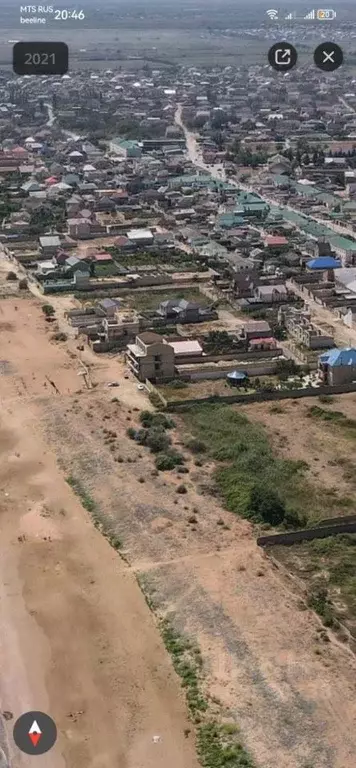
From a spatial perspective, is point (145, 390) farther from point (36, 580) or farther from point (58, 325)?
point (36, 580)

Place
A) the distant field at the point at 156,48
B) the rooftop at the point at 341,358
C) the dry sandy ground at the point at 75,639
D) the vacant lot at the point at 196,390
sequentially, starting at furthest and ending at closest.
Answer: the distant field at the point at 156,48, the rooftop at the point at 341,358, the vacant lot at the point at 196,390, the dry sandy ground at the point at 75,639

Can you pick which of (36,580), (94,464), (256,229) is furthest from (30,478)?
(256,229)

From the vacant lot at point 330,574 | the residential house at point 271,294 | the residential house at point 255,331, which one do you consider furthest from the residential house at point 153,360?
the vacant lot at point 330,574

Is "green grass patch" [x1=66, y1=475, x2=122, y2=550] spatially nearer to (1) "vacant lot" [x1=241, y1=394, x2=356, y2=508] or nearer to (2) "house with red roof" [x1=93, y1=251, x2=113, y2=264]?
(1) "vacant lot" [x1=241, y1=394, x2=356, y2=508]

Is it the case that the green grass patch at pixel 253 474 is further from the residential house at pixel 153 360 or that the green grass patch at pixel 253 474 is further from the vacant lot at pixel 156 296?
the vacant lot at pixel 156 296

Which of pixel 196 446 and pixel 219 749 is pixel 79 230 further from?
pixel 219 749

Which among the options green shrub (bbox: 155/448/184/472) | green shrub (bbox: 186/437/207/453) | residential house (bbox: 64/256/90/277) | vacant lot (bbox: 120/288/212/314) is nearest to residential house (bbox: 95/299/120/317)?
vacant lot (bbox: 120/288/212/314)

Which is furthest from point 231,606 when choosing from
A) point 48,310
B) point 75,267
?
point 75,267
